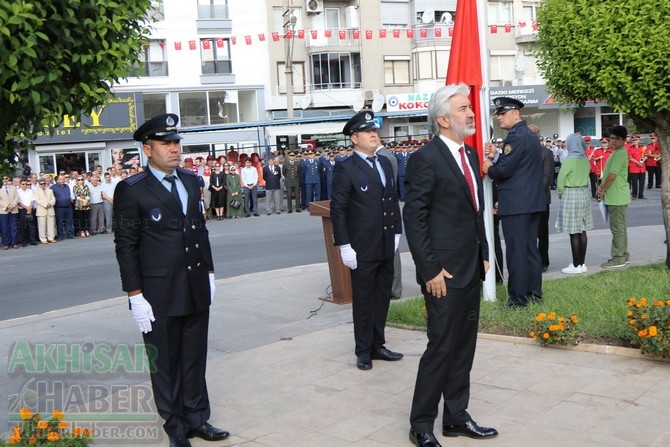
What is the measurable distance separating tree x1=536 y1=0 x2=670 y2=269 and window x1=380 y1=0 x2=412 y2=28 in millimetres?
41704

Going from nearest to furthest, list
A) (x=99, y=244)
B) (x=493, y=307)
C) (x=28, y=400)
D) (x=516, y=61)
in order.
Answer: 1. (x=28, y=400)
2. (x=493, y=307)
3. (x=99, y=244)
4. (x=516, y=61)

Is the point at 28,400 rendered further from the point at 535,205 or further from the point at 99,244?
the point at 99,244

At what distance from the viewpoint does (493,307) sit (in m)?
8.14

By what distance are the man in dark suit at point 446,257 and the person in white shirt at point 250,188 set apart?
21.1 metres

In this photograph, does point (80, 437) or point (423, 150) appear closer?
point (80, 437)

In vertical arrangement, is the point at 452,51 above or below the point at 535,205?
above

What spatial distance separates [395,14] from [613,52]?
142 ft

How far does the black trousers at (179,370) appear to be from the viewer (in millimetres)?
5070

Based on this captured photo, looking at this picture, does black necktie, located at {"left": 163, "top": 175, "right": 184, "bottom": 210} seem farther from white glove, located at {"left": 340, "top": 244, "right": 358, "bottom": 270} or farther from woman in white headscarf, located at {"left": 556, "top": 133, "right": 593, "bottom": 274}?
woman in white headscarf, located at {"left": 556, "top": 133, "right": 593, "bottom": 274}

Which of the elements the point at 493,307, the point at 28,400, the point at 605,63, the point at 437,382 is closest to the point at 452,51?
the point at 605,63

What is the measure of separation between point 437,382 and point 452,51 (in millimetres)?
4389

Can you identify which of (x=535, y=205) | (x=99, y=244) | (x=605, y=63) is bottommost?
(x=99, y=244)

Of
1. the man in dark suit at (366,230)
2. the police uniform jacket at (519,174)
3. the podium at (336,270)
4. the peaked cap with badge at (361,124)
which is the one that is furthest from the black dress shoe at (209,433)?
the podium at (336,270)

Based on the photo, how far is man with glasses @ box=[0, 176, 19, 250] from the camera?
19906 mm
